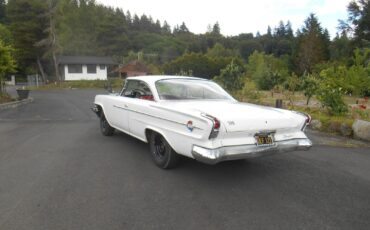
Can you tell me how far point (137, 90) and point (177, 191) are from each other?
Answer: 251 centimetres

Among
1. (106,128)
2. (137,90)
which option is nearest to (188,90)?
(137,90)

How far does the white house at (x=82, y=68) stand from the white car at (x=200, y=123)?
44.6 metres

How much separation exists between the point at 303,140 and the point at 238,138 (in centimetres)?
121

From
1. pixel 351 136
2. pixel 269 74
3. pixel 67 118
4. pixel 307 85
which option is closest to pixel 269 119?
pixel 351 136

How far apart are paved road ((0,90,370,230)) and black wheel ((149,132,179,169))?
145mm

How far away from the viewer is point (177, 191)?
390 cm

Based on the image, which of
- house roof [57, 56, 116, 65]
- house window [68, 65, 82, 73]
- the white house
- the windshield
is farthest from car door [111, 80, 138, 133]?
house window [68, 65, 82, 73]

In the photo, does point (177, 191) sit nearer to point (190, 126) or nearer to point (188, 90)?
point (190, 126)

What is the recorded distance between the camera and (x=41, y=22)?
143 feet

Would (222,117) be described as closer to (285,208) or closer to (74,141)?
(285,208)

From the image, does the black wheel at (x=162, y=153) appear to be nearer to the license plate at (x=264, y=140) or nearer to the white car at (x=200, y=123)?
the white car at (x=200, y=123)

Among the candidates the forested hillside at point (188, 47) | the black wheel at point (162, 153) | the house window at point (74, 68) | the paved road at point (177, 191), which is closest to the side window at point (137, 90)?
the black wheel at point (162, 153)

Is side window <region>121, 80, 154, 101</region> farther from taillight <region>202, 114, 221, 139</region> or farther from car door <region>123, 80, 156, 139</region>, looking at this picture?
taillight <region>202, 114, 221, 139</region>

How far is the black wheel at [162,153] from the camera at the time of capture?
179 inches
